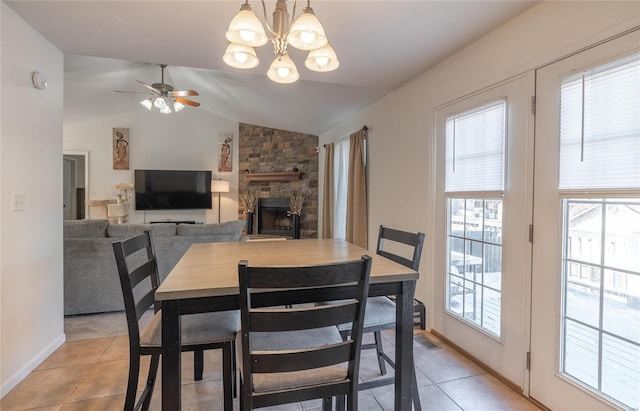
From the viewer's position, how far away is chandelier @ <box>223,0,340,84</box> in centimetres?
127

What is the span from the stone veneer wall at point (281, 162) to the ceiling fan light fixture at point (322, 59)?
4.98 meters

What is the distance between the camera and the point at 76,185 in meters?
6.52

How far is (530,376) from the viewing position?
1.81 m

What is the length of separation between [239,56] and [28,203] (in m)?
1.71

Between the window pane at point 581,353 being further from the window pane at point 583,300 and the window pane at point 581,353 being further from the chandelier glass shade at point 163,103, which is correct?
the chandelier glass shade at point 163,103

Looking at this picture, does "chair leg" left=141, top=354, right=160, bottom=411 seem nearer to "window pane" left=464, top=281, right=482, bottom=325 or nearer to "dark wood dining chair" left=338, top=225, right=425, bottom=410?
"dark wood dining chair" left=338, top=225, right=425, bottom=410

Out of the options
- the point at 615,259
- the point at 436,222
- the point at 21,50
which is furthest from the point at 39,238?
the point at 615,259

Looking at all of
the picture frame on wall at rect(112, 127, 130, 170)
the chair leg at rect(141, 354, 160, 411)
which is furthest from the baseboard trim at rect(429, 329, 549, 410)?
the picture frame on wall at rect(112, 127, 130, 170)

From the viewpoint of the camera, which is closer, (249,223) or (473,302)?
(473,302)

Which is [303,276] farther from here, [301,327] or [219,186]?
[219,186]

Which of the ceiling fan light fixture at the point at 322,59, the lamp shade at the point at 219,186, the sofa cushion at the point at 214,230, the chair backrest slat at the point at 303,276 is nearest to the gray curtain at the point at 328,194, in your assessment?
the lamp shade at the point at 219,186

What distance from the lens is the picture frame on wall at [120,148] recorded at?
21.4 feet

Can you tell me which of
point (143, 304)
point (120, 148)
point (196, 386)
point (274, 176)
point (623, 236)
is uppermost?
point (120, 148)

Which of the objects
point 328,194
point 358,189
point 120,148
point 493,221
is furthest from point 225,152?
point 493,221
